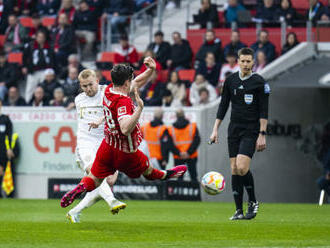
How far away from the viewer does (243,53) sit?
12328 millimetres

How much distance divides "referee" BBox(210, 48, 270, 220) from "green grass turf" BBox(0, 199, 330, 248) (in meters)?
0.58

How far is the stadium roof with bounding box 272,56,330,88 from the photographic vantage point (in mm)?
20906

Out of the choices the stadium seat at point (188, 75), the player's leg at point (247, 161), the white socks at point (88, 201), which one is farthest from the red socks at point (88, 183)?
the stadium seat at point (188, 75)

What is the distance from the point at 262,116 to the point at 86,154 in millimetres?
2430

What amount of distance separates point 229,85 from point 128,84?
7.60ft

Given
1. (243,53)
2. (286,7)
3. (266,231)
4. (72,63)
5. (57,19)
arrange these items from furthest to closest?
(57,19) < (72,63) < (286,7) < (243,53) < (266,231)

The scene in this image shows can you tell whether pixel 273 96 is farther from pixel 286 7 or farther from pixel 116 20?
pixel 116 20

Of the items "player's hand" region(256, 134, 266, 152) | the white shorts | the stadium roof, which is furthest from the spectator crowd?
"player's hand" region(256, 134, 266, 152)

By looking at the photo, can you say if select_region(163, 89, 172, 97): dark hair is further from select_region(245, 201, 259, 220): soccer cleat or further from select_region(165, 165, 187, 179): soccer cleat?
select_region(165, 165, 187, 179): soccer cleat

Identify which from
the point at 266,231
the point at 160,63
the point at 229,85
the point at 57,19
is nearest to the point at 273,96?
the point at 160,63

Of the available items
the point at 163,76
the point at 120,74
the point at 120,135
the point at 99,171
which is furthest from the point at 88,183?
the point at 163,76

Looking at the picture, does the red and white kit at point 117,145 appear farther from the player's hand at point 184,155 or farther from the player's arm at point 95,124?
the player's hand at point 184,155

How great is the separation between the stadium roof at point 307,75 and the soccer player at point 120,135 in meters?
10.3

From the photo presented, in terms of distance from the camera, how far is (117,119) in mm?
10773
